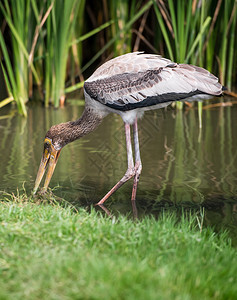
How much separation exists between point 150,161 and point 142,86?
58.1 inches

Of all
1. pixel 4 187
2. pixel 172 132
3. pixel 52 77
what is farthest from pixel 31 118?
pixel 4 187

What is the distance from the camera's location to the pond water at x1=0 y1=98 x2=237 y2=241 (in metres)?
5.16

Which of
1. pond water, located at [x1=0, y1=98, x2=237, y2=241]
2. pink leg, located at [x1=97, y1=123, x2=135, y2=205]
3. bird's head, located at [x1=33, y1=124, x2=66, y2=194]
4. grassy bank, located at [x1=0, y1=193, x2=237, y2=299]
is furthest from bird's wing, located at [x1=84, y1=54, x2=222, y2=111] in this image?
grassy bank, located at [x1=0, y1=193, x2=237, y2=299]

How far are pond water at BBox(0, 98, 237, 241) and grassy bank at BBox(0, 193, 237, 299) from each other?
3.18 ft

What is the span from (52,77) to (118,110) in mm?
3756

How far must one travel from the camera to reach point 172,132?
310 inches

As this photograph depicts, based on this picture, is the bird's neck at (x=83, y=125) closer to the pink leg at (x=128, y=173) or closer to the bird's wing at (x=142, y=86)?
the bird's wing at (x=142, y=86)

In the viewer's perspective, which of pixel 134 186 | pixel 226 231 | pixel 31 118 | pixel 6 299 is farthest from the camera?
pixel 31 118

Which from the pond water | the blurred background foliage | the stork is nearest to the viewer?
the stork

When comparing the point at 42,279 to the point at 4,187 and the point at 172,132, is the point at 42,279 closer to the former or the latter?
the point at 4,187

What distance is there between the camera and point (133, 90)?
520cm

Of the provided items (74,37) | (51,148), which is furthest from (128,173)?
(74,37)

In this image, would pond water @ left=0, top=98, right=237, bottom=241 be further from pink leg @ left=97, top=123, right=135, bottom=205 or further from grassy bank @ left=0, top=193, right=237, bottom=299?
grassy bank @ left=0, top=193, right=237, bottom=299

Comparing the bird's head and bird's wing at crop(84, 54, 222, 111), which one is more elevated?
bird's wing at crop(84, 54, 222, 111)
